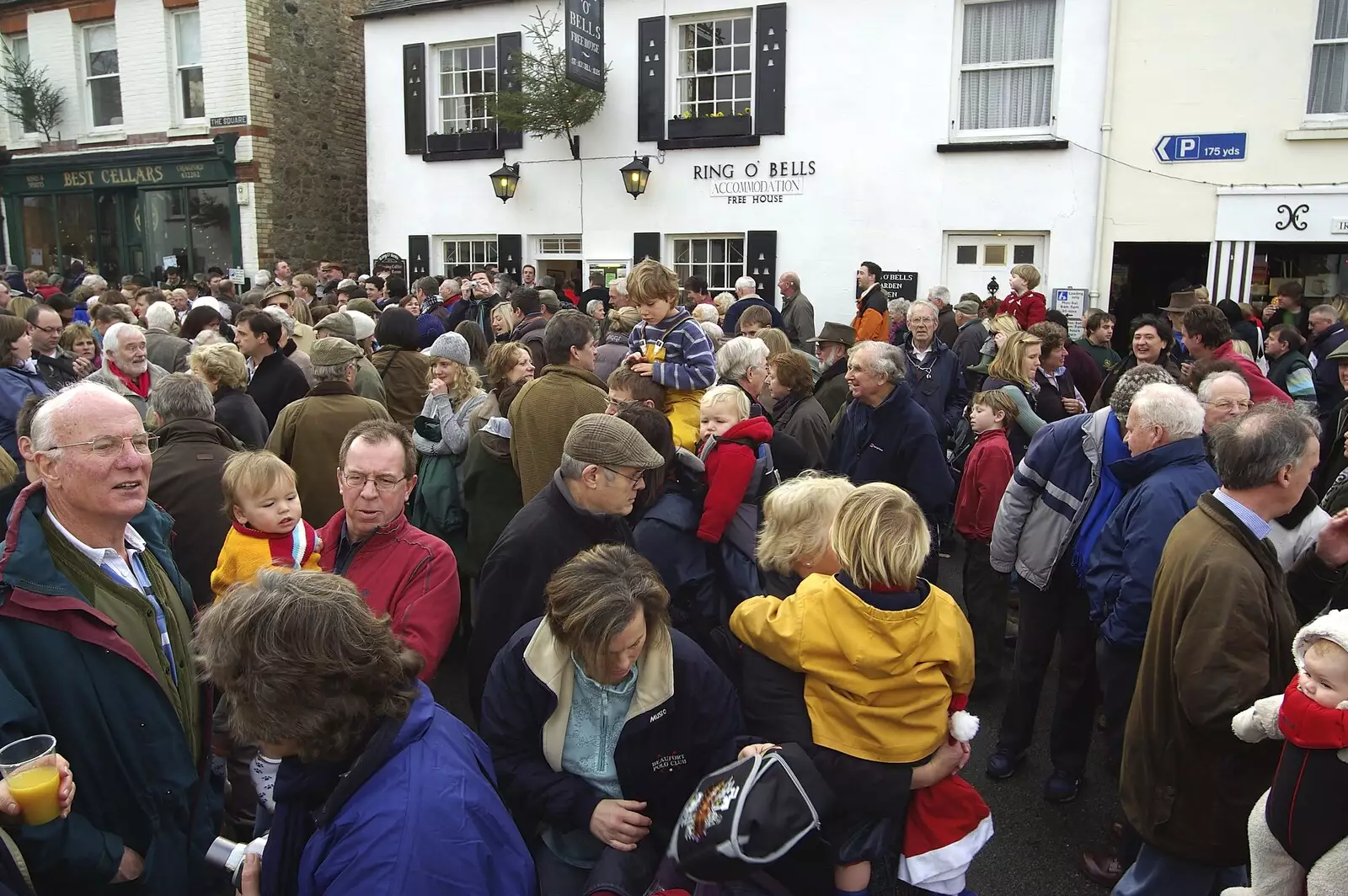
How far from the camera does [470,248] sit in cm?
1546

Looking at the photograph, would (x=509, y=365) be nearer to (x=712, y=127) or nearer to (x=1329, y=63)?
(x=712, y=127)

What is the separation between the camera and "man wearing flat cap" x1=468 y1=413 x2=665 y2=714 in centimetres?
301

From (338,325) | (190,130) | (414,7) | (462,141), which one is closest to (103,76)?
(190,130)

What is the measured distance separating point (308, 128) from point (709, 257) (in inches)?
325

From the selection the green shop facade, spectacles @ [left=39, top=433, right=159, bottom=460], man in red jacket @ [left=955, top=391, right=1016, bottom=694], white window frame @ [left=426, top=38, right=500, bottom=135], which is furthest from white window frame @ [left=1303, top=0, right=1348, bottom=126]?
the green shop facade

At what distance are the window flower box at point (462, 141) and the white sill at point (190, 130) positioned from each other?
4240mm

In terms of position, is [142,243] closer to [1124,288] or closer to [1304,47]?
[1124,288]

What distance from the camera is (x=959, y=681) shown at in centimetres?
254

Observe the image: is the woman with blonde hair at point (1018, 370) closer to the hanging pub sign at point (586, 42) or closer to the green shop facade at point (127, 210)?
the hanging pub sign at point (586, 42)

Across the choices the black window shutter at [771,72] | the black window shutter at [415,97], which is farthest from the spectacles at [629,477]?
the black window shutter at [415,97]

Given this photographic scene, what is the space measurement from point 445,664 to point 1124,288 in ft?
34.8

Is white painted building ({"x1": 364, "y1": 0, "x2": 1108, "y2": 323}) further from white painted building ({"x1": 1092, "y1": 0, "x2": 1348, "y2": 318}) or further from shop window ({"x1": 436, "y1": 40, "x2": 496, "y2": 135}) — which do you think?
white painted building ({"x1": 1092, "y1": 0, "x2": 1348, "y2": 318})

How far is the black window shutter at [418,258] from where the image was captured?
15.6 m

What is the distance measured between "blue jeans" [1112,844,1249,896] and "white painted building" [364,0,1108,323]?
9.73 meters
